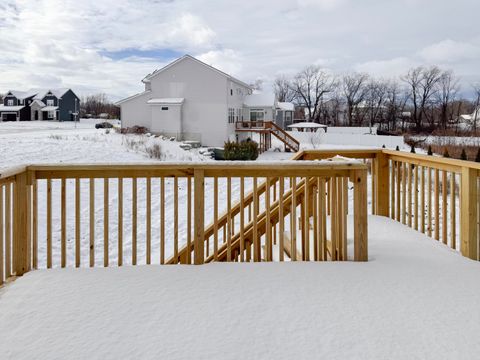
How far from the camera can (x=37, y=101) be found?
164ft

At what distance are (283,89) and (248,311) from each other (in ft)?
170

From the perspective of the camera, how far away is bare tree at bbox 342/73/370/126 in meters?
49.2

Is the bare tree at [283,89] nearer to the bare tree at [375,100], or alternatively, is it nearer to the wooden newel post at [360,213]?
the bare tree at [375,100]

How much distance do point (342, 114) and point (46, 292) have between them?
51.1 m

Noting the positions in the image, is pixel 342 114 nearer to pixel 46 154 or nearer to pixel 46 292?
pixel 46 154

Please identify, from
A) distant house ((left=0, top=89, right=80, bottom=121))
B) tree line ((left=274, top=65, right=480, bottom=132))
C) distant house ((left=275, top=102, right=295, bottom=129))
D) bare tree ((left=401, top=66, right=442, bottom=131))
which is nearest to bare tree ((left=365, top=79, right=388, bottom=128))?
tree line ((left=274, top=65, right=480, bottom=132))

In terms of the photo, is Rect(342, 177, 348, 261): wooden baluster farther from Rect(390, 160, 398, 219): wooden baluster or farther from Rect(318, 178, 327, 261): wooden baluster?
Rect(390, 160, 398, 219): wooden baluster

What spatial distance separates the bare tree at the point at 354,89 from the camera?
4922 centimetres

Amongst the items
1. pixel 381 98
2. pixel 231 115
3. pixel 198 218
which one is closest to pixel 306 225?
pixel 198 218

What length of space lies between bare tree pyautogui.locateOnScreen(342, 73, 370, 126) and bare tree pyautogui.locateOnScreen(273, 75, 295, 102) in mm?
6105

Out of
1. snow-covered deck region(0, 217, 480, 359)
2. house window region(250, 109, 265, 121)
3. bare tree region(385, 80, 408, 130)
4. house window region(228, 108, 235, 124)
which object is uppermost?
bare tree region(385, 80, 408, 130)

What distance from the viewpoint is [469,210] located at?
3781 mm

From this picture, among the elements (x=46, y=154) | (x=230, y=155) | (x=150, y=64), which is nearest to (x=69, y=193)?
(x=46, y=154)

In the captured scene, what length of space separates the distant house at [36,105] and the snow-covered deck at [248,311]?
5171 centimetres
